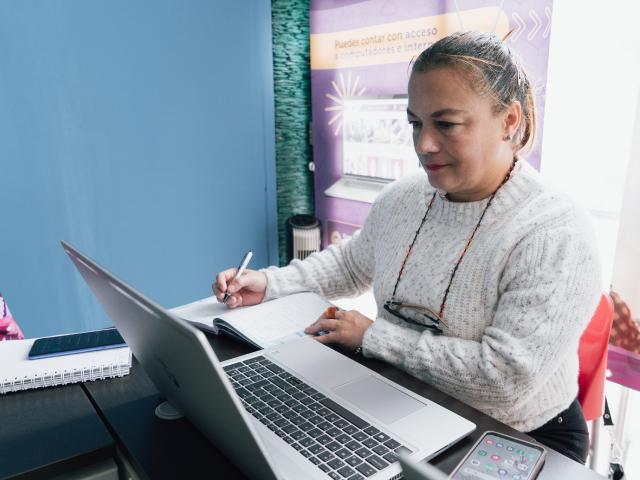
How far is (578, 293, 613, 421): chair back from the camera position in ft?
3.87

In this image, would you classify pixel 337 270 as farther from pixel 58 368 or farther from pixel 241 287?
pixel 58 368

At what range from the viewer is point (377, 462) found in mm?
674

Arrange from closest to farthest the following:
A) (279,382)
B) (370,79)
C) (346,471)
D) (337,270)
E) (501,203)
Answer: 1. (346,471)
2. (279,382)
3. (501,203)
4. (337,270)
5. (370,79)

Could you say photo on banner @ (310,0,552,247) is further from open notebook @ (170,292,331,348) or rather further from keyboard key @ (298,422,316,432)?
keyboard key @ (298,422,316,432)

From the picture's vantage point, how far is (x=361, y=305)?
2.95m

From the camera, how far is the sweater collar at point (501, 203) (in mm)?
1105

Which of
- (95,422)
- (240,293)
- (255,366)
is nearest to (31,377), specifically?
(95,422)

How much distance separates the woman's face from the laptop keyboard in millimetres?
557

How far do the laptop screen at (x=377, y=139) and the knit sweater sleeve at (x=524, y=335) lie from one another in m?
1.51

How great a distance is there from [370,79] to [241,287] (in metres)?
1.69

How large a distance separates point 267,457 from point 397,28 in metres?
2.33

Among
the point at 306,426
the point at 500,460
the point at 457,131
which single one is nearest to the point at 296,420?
the point at 306,426

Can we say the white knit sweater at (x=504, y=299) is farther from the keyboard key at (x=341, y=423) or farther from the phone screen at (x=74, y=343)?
the phone screen at (x=74, y=343)

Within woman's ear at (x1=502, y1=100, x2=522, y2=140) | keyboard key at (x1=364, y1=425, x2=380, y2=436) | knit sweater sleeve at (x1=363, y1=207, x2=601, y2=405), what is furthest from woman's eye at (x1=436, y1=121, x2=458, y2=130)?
keyboard key at (x1=364, y1=425, x2=380, y2=436)
